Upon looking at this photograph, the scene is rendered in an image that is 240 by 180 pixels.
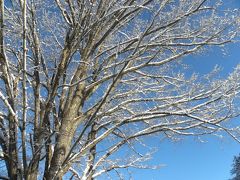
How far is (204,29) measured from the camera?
7109 millimetres

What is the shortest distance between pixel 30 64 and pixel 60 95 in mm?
994

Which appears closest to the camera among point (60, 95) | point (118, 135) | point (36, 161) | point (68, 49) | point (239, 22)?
point (36, 161)

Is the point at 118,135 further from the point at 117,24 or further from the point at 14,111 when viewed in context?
the point at 14,111

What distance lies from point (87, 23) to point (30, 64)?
183 centimetres

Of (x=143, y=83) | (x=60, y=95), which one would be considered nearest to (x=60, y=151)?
(x=60, y=95)

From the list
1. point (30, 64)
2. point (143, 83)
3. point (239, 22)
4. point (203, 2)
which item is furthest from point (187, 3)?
point (30, 64)

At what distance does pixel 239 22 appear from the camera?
6758 mm

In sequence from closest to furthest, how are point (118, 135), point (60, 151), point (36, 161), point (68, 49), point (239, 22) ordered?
point (36, 161) → point (60, 151) → point (68, 49) → point (239, 22) → point (118, 135)

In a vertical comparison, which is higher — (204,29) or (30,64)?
(204,29)

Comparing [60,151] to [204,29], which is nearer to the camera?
[60,151]

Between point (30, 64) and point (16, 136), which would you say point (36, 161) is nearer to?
point (16, 136)

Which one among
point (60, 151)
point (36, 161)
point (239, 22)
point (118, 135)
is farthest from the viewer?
point (118, 135)

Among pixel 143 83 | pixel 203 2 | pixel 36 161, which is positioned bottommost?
pixel 36 161

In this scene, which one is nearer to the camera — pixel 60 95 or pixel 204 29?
pixel 60 95
